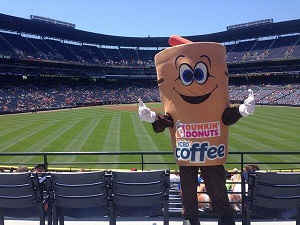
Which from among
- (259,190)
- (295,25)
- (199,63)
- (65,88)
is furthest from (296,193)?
(295,25)

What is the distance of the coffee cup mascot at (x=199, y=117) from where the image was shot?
175 inches

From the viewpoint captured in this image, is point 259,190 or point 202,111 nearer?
point 259,190

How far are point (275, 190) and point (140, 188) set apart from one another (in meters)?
1.60

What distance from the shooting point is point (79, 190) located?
404 centimetres

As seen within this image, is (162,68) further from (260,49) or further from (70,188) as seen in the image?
(260,49)

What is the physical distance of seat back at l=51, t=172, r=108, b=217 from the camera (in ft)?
13.2

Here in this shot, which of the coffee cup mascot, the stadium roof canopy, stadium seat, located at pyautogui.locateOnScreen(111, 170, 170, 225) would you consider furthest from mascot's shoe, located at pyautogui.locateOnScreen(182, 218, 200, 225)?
the stadium roof canopy

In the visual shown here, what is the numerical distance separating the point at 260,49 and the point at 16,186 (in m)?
73.3

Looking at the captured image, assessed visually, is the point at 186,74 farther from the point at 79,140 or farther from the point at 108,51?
the point at 108,51

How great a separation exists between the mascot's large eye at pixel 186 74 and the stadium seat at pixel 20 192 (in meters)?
2.32

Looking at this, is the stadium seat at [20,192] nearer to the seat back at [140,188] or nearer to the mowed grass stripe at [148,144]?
the seat back at [140,188]

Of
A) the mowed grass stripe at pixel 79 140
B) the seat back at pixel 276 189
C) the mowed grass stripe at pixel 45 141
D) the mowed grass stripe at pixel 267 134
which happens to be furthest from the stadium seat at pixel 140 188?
the mowed grass stripe at pixel 267 134

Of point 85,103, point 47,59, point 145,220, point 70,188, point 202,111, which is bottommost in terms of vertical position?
point 145,220

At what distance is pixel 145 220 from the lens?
4941mm
